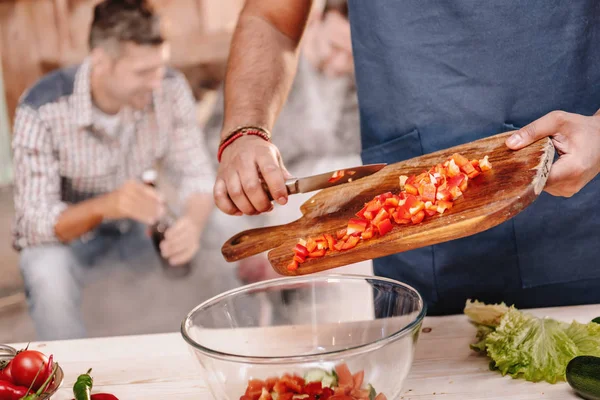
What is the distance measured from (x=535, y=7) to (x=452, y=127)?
14.4 inches

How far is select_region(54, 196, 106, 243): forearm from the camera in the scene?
12.2 feet

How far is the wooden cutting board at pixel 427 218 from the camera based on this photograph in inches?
43.3

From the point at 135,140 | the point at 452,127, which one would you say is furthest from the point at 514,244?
the point at 135,140

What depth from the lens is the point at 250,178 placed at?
1.46m

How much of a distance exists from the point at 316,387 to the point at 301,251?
→ 1.24 ft

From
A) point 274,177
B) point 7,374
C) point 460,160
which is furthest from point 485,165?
point 7,374

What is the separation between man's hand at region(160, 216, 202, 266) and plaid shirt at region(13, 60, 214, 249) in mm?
169

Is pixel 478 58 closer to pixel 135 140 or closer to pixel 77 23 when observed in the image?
pixel 135 140

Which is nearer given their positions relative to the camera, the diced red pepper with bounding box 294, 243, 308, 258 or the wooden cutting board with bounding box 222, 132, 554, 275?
the wooden cutting board with bounding box 222, 132, 554, 275

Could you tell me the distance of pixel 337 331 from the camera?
4.20 feet

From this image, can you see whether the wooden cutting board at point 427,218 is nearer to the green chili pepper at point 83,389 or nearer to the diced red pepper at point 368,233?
the diced red pepper at point 368,233

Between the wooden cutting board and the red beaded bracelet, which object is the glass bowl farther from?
the red beaded bracelet

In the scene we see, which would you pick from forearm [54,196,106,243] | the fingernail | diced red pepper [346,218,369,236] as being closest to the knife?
diced red pepper [346,218,369,236]

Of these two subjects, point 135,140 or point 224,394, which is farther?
point 135,140
